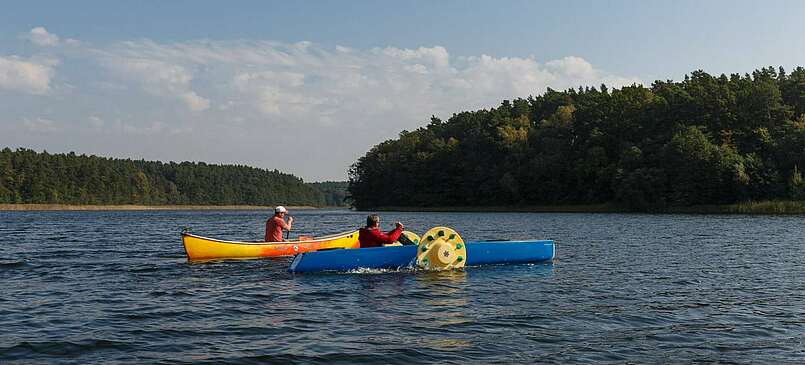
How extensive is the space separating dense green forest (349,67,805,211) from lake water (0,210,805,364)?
55.8 meters

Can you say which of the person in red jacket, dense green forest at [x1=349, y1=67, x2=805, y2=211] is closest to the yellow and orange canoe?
the person in red jacket

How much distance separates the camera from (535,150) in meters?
105

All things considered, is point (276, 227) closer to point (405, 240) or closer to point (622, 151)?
point (405, 240)

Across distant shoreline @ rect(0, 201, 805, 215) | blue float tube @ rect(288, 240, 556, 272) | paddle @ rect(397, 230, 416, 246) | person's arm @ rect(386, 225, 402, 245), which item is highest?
distant shoreline @ rect(0, 201, 805, 215)

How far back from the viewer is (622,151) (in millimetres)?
86312

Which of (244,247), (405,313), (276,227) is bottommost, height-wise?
(405,313)

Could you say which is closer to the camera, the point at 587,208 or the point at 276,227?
the point at 276,227

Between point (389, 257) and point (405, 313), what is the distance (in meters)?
6.40

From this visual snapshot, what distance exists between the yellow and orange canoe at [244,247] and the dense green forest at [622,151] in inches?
2251

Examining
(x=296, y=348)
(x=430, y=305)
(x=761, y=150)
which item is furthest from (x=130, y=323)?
(x=761, y=150)

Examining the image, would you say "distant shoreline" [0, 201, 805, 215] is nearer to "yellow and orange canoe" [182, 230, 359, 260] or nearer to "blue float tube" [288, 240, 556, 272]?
"blue float tube" [288, 240, 556, 272]

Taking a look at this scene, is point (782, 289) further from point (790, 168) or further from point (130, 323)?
point (790, 168)

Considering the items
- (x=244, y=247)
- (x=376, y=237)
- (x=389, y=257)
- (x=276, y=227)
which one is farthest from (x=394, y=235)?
(x=244, y=247)

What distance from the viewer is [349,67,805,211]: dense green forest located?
73.8 meters
